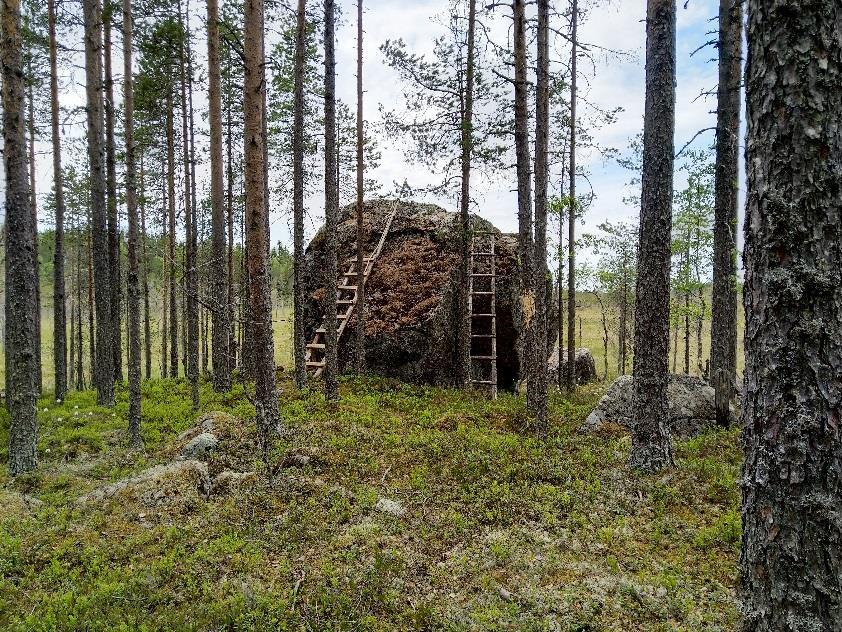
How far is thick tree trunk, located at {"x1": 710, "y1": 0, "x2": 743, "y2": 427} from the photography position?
10930 mm

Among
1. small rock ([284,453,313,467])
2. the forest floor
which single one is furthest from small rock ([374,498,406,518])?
small rock ([284,453,313,467])

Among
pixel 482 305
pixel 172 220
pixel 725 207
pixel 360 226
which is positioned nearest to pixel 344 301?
pixel 360 226

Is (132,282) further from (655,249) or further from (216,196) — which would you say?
(655,249)

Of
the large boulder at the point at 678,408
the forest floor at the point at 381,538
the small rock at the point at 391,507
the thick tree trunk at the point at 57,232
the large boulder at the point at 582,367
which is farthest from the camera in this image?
the large boulder at the point at 582,367

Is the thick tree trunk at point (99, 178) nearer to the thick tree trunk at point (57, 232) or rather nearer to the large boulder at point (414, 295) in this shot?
the thick tree trunk at point (57, 232)

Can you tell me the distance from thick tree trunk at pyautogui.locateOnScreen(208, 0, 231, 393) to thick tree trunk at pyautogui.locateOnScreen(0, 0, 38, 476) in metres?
3.63

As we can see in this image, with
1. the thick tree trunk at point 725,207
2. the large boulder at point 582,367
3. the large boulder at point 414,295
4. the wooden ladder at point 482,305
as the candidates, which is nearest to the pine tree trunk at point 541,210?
the large boulder at point 414,295

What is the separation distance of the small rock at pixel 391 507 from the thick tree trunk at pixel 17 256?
7.22 m

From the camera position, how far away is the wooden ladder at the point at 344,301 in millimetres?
16938

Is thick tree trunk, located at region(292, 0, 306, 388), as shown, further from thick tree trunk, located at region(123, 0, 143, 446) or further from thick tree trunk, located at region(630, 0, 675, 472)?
thick tree trunk, located at region(630, 0, 675, 472)

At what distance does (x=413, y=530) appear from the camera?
20.9 feet

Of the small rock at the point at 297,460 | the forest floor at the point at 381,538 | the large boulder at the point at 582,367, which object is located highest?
the small rock at the point at 297,460

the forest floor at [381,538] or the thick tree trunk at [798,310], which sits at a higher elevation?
the thick tree trunk at [798,310]

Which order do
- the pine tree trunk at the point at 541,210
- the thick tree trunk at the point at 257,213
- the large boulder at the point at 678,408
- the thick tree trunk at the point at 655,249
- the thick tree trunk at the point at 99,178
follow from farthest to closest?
1. the thick tree trunk at the point at 99,178
2. the large boulder at the point at 678,408
3. the pine tree trunk at the point at 541,210
4. the thick tree trunk at the point at 655,249
5. the thick tree trunk at the point at 257,213
